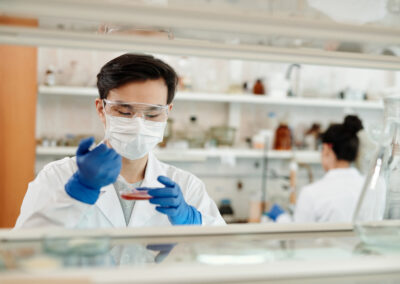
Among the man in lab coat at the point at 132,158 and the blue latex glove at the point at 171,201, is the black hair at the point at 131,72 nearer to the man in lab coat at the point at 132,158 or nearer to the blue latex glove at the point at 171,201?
the man in lab coat at the point at 132,158

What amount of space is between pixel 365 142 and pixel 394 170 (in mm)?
1758

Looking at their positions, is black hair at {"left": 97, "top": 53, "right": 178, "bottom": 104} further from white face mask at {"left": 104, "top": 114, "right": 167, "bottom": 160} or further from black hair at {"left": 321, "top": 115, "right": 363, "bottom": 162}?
black hair at {"left": 321, "top": 115, "right": 363, "bottom": 162}

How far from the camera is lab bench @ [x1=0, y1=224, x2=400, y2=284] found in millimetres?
560

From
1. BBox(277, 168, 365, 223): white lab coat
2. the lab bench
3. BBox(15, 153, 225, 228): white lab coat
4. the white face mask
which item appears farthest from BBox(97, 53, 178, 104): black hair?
BBox(277, 168, 365, 223): white lab coat

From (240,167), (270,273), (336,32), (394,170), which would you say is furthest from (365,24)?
(240,167)

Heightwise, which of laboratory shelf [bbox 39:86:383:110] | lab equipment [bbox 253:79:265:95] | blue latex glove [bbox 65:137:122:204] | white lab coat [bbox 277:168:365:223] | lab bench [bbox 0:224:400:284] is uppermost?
lab equipment [bbox 253:79:265:95]

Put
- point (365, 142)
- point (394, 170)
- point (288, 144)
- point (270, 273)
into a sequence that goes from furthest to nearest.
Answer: point (288, 144), point (365, 142), point (394, 170), point (270, 273)

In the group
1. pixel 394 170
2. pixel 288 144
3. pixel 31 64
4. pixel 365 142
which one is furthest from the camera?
pixel 288 144

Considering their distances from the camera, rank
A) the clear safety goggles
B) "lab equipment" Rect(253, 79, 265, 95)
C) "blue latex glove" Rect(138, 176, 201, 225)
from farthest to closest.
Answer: "lab equipment" Rect(253, 79, 265, 95) → the clear safety goggles → "blue latex glove" Rect(138, 176, 201, 225)

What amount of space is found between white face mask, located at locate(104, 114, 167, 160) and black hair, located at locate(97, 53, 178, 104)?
0.13m

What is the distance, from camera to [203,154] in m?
3.24

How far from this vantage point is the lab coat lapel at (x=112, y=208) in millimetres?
1306

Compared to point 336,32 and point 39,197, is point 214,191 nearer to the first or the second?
point 39,197

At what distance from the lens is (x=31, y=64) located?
2.85 metres
